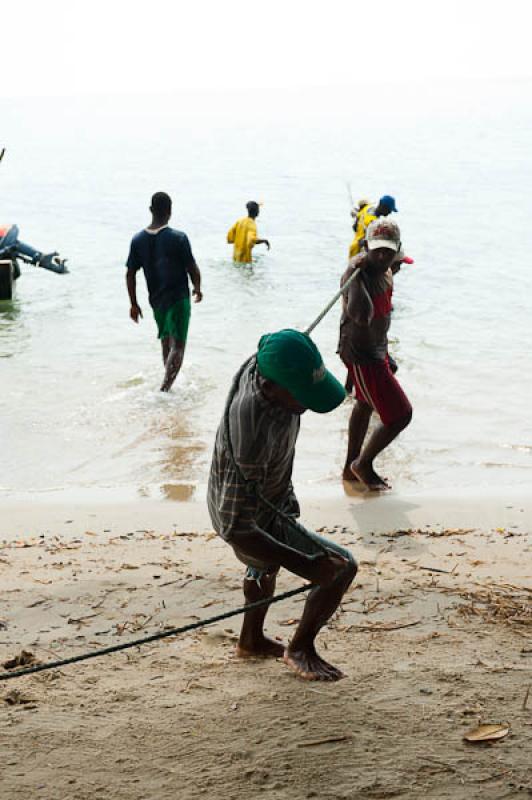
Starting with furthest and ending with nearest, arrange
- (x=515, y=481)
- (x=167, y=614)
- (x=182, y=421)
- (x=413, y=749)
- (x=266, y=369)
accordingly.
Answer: (x=182, y=421)
(x=515, y=481)
(x=167, y=614)
(x=266, y=369)
(x=413, y=749)

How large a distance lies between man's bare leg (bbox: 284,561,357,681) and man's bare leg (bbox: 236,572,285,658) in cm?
22

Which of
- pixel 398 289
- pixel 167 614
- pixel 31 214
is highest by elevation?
pixel 31 214

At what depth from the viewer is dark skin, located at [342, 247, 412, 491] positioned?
6383 mm

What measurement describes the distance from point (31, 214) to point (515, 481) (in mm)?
26785

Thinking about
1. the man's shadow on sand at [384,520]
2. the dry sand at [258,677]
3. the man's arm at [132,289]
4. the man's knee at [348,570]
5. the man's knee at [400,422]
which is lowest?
the dry sand at [258,677]

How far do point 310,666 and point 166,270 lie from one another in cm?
587

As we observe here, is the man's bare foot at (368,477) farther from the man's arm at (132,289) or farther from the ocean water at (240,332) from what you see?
the man's arm at (132,289)

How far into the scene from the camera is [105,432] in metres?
8.95

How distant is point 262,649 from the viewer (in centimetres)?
425

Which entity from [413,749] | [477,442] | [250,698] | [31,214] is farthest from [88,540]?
[31,214]

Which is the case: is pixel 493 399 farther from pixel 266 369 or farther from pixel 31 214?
pixel 31 214

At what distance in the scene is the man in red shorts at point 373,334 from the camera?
20.7 ft

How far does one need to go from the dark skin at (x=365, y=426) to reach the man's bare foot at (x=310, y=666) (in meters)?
2.83

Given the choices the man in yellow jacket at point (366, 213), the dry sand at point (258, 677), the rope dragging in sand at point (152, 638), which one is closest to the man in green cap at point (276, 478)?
the rope dragging in sand at point (152, 638)
